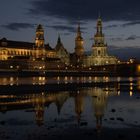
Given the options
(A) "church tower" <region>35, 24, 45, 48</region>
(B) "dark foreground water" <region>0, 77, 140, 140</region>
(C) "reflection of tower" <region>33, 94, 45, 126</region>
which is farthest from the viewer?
(A) "church tower" <region>35, 24, 45, 48</region>

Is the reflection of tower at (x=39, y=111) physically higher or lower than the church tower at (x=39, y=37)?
lower

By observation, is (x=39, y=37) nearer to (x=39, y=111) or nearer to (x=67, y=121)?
(x=39, y=111)

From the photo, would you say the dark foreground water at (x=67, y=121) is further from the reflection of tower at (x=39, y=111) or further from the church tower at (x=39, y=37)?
the church tower at (x=39, y=37)

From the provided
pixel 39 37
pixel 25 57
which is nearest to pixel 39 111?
pixel 25 57

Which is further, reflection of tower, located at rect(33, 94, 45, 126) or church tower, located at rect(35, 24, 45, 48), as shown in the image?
church tower, located at rect(35, 24, 45, 48)

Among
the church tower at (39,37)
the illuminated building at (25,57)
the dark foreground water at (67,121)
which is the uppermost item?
the church tower at (39,37)

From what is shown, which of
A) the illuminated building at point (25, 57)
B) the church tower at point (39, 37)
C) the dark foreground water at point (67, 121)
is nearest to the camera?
the dark foreground water at point (67, 121)

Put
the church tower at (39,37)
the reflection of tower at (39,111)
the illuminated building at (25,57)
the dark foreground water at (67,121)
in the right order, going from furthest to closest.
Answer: the church tower at (39,37) → the illuminated building at (25,57) → the reflection of tower at (39,111) → the dark foreground water at (67,121)

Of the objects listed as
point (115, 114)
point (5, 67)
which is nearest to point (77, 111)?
point (115, 114)

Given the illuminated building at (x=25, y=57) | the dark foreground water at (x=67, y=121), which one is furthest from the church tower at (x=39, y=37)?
the dark foreground water at (x=67, y=121)

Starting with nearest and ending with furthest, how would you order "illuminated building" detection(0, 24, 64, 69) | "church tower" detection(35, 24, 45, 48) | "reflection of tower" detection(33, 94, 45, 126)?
"reflection of tower" detection(33, 94, 45, 126)
"illuminated building" detection(0, 24, 64, 69)
"church tower" detection(35, 24, 45, 48)

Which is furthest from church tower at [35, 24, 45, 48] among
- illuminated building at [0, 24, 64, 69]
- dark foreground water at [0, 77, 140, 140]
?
dark foreground water at [0, 77, 140, 140]

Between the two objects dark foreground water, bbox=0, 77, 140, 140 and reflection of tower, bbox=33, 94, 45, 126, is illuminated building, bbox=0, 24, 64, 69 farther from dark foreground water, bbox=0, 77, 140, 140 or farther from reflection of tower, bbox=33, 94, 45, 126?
dark foreground water, bbox=0, 77, 140, 140

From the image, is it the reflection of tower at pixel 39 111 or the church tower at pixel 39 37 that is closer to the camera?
the reflection of tower at pixel 39 111
